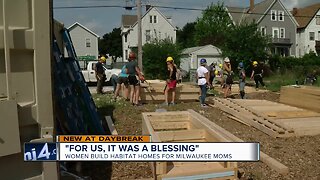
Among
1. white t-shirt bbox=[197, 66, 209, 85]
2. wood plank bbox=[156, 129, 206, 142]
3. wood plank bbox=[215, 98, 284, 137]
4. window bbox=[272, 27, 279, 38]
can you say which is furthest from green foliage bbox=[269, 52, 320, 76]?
wood plank bbox=[156, 129, 206, 142]

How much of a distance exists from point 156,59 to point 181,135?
75.1 feet

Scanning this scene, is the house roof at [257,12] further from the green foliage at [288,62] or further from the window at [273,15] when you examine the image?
the green foliage at [288,62]

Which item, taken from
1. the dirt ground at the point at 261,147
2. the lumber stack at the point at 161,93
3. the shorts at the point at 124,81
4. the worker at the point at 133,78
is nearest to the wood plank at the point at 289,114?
the dirt ground at the point at 261,147

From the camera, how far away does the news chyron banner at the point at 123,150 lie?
2.42 metres

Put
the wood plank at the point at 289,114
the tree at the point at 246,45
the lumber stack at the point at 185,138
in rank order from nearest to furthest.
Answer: the lumber stack at the point at 185,138, the wood plank at the point at 289,114, the tree at the point at 246,45

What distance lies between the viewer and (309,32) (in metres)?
57.8

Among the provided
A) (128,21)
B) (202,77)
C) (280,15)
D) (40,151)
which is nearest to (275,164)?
(40,151)

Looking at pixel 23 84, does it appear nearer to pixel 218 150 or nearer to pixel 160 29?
pixel 218 150

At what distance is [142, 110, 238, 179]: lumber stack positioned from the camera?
376cm

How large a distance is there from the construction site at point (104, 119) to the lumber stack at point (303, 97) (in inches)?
1.1

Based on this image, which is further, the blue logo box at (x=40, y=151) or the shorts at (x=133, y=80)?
the shorts at (x=133, y=80)

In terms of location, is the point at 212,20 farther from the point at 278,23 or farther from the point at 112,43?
the point at 112,43

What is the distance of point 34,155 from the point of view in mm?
2373

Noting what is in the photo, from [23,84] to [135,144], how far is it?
950 millimetres
